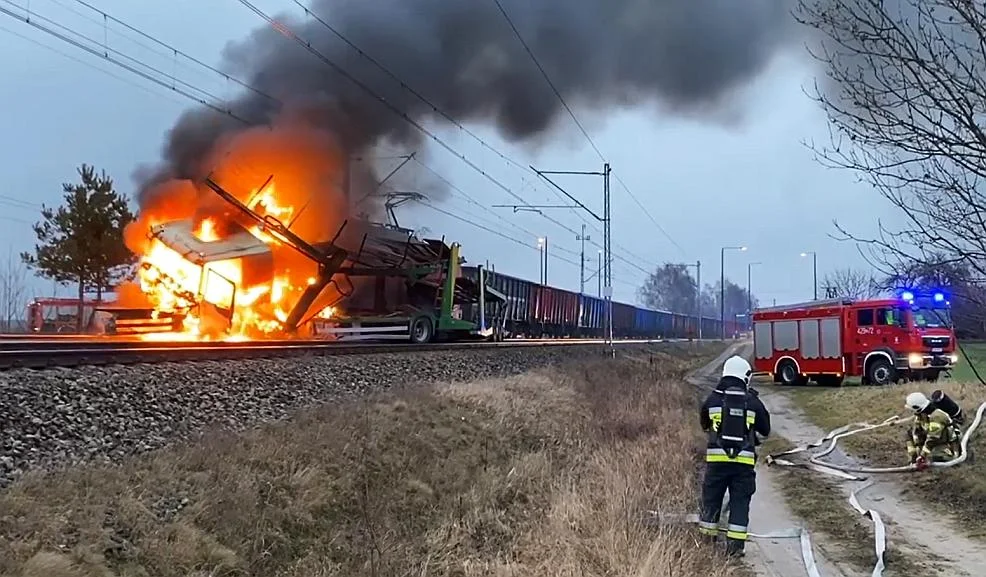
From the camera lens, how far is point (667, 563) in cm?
625

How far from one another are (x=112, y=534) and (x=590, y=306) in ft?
136

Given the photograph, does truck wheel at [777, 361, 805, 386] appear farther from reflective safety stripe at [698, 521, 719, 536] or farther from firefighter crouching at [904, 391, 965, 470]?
reflective safety stripe at [698, 521, 719, 536]

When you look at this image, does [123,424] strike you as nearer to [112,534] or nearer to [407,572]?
[112,534]

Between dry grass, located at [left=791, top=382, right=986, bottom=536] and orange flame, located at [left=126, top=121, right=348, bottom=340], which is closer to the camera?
dry grass, located at [left=791, top=382, right=986, bottom=536]

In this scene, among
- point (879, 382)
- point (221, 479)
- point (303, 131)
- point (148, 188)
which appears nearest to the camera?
point (221, 479)

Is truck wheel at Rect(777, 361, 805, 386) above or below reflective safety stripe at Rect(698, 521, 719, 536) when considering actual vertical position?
above

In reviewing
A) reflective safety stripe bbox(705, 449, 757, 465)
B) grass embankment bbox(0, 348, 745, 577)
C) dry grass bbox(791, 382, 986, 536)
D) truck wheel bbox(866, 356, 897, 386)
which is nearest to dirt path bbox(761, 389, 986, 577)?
dry grass bbox(791, 382, 986, 536)

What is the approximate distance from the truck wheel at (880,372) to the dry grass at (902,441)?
2.05 metres

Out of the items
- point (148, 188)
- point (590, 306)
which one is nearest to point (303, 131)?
point (148, 188)

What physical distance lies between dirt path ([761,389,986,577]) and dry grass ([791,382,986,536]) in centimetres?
23

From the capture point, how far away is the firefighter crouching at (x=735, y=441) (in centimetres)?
690

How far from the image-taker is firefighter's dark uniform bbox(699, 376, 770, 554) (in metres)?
6.92

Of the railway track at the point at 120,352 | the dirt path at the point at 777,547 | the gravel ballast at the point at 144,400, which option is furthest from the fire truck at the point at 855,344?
the gravel ballast at the point at 144,400

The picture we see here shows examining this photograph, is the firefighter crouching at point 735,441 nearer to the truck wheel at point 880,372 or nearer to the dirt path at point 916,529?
the dirt path at point 916,529
